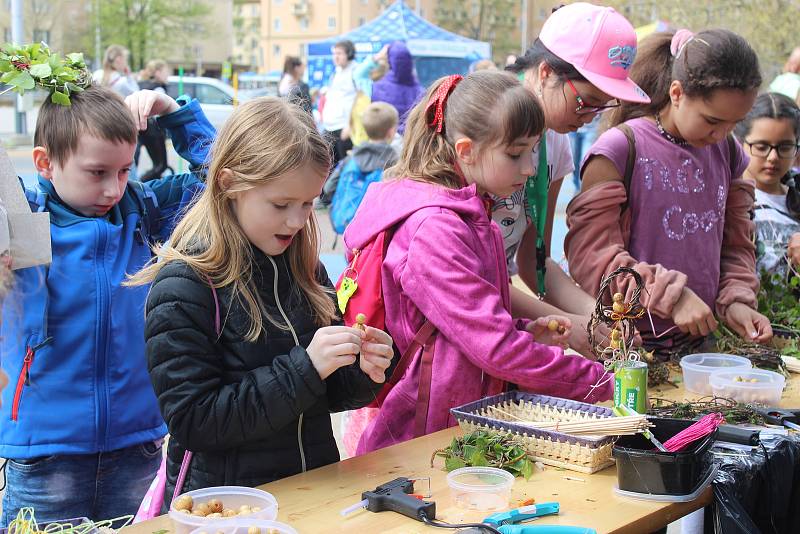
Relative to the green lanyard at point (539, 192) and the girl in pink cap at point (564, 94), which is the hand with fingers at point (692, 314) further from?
the green lanyard at point (539, 192)

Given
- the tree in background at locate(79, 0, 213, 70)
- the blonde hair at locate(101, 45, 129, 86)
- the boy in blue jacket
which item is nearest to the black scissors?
the boy in blue jacket

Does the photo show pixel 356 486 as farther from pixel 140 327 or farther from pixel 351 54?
pixel 351 54

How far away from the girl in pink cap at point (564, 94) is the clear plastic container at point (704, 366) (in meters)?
0.31

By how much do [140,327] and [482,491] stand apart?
3.44 ft

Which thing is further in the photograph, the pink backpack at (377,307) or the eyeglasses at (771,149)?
the eyeglasses at (771,149)

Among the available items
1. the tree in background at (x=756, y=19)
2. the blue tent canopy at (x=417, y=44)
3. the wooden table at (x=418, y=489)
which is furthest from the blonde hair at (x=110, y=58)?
the tree in background at (x=756, y=19)

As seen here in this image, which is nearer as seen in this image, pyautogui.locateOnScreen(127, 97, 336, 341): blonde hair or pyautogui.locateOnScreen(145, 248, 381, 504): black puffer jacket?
pyautogui.locateOnScreen(145, 248, 381, 504): black puffer jacket

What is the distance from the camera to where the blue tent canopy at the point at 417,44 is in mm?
19016

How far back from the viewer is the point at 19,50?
7.46ft

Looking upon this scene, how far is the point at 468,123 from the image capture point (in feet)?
7.79

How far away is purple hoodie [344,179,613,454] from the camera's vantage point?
2188 mm

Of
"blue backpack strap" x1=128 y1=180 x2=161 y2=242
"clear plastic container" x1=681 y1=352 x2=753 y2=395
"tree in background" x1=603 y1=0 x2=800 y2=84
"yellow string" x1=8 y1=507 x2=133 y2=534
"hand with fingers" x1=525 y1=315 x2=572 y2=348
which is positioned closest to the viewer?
"yellow string" x1=8 y1=507 x2=133 y2=534

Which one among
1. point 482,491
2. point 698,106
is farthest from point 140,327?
point 698,106

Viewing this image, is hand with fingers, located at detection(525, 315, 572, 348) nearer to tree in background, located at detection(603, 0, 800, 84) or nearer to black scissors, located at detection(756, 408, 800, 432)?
black scissors, located at detection(756, 408, 800, 432)
